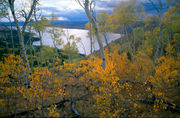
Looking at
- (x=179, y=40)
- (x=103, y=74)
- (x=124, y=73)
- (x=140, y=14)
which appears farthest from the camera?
(x=179, y=40)

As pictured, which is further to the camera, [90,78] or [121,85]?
[90,78]

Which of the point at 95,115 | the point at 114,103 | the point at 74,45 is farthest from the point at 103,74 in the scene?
the point at 74,45

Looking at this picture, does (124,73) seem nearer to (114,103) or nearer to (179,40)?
(114,103)

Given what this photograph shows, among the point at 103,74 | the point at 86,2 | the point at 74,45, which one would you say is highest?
the point at 86,2

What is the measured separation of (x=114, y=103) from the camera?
5.38m

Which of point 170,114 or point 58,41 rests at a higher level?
point 58,41

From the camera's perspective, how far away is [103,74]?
17.5 ft

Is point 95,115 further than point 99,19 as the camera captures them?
No

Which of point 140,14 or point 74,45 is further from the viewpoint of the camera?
point 74,45

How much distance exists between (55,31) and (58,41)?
208 cm

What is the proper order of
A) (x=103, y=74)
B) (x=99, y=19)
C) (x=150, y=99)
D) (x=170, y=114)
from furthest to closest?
(x=99, y=19) → (x=150, y=99) → (x=170, y=114) → (x=103, y=74)

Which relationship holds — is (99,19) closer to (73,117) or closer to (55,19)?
(55,19)

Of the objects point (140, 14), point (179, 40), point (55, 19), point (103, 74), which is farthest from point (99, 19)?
point (179, 40)

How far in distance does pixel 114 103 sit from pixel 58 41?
18.2 m
